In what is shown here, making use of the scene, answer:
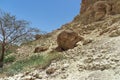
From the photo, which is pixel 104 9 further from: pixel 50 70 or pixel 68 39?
pixel 50 70

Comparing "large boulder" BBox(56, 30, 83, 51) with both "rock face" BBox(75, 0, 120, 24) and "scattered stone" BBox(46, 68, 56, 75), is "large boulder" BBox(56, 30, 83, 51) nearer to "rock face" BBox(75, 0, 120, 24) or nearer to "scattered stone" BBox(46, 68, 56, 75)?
"scattered stone" BBox(46, 68, 56, 75)

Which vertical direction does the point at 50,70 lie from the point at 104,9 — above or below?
below

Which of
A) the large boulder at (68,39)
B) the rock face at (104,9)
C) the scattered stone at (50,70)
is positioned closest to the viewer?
the scattered stone at (50,70)

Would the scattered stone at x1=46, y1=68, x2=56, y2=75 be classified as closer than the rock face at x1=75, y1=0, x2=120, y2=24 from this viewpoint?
Yes

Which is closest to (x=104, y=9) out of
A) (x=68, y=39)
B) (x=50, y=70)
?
(x=68, y=39)

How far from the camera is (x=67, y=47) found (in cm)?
1619

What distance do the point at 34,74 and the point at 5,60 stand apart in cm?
804

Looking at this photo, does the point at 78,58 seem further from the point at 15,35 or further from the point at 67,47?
the point at 15,35

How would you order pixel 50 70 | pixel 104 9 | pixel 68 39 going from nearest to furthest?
pixel 50 70
pixel 68 39
pixel 104 9

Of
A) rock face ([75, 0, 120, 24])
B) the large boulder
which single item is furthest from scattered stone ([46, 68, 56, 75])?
rock face ([75, 0, 120, 24])

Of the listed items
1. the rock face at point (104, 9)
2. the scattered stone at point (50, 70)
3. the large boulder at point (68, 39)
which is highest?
the rock face at point (104, 9)

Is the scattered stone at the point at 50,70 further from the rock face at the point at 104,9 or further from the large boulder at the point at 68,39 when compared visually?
the rock face at the point at 104,9

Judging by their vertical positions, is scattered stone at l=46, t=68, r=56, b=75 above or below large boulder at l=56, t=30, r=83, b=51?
below

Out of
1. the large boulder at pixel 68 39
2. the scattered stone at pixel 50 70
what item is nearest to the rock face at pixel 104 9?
the large boulder at pixel 68 39
